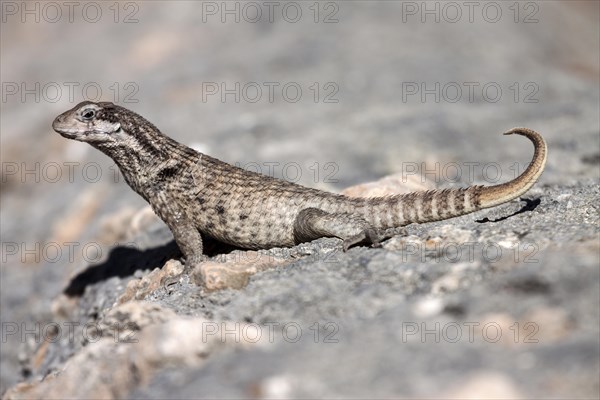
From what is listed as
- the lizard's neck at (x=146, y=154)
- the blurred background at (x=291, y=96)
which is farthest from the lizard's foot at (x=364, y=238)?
the blurred background at (x=291, y=96)

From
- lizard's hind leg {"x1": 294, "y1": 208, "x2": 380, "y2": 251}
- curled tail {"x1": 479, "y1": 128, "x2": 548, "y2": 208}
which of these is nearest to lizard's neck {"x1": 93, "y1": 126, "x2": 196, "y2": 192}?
lizard's hind leg {"x1": 294, "y1": 208, "x2": 380, "y2": 251}

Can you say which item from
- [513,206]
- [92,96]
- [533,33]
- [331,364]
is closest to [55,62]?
[92,96]

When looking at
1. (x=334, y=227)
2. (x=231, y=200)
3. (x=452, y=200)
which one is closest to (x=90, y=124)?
(x=231, y=200)

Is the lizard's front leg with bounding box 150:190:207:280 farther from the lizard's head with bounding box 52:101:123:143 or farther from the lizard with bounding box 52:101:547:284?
the lizard's head with bounding box 52:101:123:143

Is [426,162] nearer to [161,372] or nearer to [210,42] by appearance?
[161,372]

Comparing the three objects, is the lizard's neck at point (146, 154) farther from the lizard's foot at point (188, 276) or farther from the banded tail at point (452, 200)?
the banded tail at point (452, 200)

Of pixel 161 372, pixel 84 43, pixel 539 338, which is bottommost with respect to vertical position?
pixel 161 372

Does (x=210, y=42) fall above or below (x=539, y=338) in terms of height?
above
